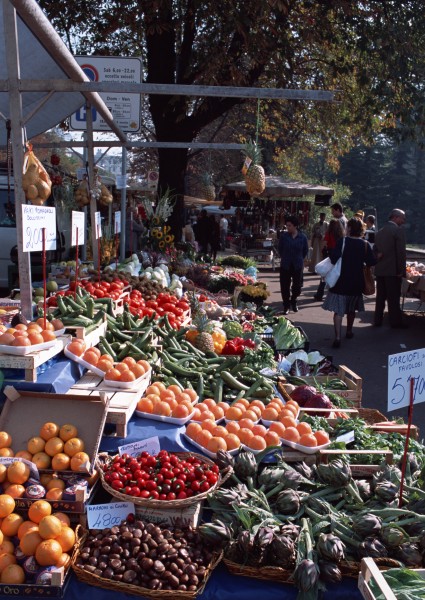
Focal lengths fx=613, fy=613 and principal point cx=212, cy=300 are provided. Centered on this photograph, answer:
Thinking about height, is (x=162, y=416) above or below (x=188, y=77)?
below

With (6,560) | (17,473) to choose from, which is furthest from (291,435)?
(6,560)

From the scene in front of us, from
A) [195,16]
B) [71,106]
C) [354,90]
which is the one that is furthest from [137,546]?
[354,90]

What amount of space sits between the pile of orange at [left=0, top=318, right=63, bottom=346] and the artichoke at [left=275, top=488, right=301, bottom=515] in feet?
5.69

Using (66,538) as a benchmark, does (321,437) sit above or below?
above

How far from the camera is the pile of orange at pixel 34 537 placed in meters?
2.86

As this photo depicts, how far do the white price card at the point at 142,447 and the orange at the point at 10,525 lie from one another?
2.40ft

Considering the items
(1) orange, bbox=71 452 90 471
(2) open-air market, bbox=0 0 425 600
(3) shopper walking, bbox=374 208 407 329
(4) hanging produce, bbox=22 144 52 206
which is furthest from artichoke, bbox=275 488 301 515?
(3) shopper walking, bbox=374 208 407 329

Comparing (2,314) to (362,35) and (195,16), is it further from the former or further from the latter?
(362,35)

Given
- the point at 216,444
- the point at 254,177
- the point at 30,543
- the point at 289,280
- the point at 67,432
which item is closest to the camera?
the point at 30,543

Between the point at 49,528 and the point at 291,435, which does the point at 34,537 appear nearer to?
the point at 49,528

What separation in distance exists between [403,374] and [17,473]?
2.11m

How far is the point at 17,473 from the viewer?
3156 millimetres

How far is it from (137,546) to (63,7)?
11.7 meters

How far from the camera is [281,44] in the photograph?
1197 cm
